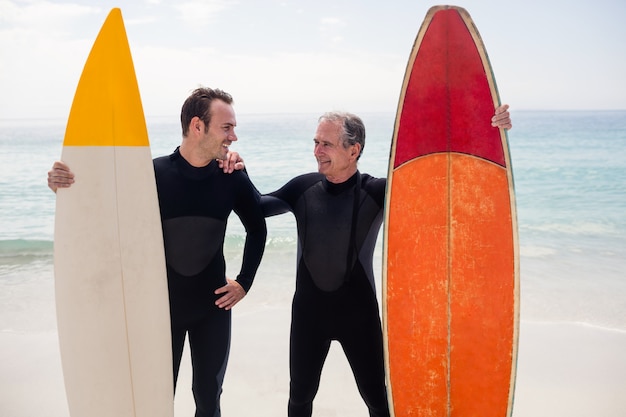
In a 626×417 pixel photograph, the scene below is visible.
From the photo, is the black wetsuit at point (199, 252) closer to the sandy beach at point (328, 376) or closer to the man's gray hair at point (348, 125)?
the man's gray hair at point (348, 125)

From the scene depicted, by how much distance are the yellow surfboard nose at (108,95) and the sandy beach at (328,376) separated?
1.92 meters

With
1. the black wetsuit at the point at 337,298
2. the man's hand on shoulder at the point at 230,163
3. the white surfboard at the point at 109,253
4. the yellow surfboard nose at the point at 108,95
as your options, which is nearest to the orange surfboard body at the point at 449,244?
the black wetsuit at the point at 337,298

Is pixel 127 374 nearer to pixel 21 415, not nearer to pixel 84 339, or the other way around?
pixel 84 339

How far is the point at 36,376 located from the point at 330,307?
2.68m

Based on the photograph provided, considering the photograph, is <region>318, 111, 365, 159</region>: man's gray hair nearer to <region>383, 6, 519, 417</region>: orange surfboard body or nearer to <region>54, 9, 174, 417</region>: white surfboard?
<region>383, 6, 519, 417</region>: orange surfboard body

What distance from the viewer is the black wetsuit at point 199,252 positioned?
229 centimetres

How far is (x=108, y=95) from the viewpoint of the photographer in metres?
2.36

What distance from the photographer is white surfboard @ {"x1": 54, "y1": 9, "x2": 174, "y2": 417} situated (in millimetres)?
2320

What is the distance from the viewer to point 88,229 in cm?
232

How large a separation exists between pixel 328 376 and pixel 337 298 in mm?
1769

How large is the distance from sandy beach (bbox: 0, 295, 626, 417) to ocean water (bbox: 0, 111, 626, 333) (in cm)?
58

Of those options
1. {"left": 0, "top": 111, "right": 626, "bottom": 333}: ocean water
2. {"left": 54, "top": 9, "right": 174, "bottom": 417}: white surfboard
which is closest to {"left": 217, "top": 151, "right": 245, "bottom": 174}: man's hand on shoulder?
{"left": 54, "top": 9, "right": 174, "bottom": 417}: white surfboard

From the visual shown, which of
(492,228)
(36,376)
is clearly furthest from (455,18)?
(36,376)

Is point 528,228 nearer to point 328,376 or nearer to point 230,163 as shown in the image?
point 328,376
